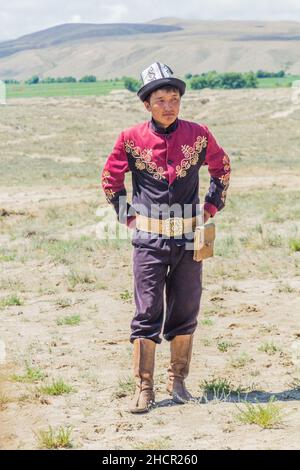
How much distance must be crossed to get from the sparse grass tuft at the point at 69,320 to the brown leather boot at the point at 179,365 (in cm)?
251

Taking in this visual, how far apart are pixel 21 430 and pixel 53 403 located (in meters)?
0.56

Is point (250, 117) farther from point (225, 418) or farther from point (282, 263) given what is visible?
point (225, 418)

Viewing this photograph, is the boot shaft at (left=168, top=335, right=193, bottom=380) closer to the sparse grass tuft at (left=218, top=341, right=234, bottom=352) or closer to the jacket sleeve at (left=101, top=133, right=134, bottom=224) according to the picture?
the jacket sleeve at (left=101, top=133, right=134, bottom=224)

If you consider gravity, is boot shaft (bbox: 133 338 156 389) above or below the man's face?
below

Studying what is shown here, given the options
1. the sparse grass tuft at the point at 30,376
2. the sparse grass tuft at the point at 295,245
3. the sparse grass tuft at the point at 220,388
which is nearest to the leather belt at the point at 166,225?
the sparse grass tuft at the point at 220,388

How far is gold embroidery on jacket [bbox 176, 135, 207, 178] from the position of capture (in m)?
5.11

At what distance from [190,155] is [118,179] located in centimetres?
47

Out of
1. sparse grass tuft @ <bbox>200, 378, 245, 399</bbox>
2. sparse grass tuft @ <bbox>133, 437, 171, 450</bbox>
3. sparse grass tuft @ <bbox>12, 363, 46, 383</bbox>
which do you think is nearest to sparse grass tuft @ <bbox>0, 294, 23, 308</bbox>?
sparse grass tuft @ <bbox>12, 363, 46, 383</bbox>

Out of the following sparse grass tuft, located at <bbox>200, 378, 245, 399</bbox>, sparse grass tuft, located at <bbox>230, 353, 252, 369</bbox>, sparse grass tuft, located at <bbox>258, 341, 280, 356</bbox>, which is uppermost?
sparse grass tuft, located at <bbox>200, 378, 245, 399</bbox>

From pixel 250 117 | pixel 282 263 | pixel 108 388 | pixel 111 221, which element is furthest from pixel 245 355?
pixel 250 117

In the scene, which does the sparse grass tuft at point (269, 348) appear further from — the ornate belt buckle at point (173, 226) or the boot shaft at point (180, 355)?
the ornate belt buckle at point (173, 226)

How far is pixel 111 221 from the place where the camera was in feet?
47.6

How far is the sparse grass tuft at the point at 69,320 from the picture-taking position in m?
7.78

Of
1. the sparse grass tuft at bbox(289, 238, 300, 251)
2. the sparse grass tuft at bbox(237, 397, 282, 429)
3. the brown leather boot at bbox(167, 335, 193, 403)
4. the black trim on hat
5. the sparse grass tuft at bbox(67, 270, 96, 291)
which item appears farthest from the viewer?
the sparse grass tuft at bbox(289, 238, 300, 251)
